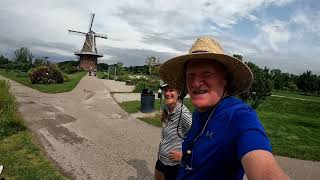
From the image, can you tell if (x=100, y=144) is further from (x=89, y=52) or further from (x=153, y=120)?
(x=89, y=52)

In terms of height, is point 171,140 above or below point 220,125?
below

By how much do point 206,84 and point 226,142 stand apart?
0.49 m

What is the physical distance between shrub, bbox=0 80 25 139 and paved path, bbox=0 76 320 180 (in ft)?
1.77

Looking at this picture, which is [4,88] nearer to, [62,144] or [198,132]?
[62,144]

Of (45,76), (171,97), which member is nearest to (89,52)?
(45,76)

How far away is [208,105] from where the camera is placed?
7.00ft

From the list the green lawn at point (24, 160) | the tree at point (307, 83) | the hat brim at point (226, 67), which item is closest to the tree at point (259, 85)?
the green lawn at point (24, 160)

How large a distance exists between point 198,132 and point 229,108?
29cm

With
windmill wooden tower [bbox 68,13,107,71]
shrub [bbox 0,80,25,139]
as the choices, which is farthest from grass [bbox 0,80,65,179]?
windmill wooden tower [bbox 68,13,107,71]

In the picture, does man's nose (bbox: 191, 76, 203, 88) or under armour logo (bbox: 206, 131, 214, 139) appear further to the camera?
man's nose (bbox: 191, 76, 203, 88)

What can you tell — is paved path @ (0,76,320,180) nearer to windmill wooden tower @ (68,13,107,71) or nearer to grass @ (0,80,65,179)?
grass @ (0,80,65,179)

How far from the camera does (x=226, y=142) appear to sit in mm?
1775

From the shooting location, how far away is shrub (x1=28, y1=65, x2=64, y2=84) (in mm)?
31219

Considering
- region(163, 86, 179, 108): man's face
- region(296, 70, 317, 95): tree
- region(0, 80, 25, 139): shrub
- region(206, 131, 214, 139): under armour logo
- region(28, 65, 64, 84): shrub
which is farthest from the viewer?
region(296, 70, 317, 95): tree
